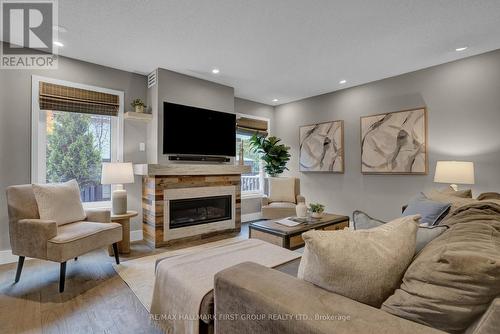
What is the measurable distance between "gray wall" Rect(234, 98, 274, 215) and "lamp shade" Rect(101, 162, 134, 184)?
243 centimetres

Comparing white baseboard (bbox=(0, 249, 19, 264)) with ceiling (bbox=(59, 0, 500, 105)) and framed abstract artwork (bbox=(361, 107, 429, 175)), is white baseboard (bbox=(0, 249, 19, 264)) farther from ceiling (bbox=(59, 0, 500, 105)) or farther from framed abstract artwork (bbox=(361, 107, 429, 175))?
framed abstract artwork (bbox=(361, 107, 429, 175))

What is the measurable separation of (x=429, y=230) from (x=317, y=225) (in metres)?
1.64

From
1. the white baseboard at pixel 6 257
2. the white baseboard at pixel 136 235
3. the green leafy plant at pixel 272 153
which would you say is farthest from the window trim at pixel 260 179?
the white baseboard at pixel 6 257

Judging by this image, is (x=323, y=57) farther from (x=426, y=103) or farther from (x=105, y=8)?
(x=105, y=8)

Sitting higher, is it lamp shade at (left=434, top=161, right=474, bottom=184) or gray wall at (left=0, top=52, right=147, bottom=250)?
gray wall at (left=0, top=52, right=147, bottom=250)

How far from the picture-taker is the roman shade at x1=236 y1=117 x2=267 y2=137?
4979 mm

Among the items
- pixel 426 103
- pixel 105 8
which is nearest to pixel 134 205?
pixel 105 8

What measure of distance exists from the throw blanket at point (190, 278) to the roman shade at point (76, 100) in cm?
266

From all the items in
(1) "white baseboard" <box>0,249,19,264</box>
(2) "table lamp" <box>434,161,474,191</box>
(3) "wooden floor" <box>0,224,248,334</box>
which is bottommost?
(3) "wooden floor" <box>0,224,248,334</box>

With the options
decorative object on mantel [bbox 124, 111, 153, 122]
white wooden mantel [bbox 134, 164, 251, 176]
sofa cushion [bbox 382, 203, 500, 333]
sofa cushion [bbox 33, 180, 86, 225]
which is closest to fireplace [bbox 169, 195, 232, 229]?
white wooden mantel [bbox 134, 164, 251, 176]

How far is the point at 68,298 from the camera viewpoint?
207 cm

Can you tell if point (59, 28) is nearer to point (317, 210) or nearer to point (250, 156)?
point (317, 210)

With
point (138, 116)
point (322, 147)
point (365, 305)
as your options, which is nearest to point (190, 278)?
point (365, 305)

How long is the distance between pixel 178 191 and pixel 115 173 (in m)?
0.85
